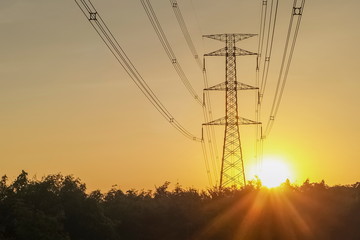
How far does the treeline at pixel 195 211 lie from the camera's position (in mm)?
68750

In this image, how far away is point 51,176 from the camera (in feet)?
234

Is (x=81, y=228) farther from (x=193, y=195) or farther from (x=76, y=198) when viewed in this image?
(x=193, y=195)

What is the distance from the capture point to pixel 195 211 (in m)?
79.8

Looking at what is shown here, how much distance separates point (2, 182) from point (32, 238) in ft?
29.7

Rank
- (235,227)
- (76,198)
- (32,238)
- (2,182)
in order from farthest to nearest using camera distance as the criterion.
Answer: (235,227) < (76,198) < (2,182) < (32,238)

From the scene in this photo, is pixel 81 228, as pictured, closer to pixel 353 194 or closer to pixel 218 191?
pixel 218 191

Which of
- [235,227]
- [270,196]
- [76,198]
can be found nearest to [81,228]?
[76,198]

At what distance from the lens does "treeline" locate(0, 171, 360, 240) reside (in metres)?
68.8

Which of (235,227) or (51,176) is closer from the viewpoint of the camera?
(51,176)

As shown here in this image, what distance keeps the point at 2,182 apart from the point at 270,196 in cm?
2880

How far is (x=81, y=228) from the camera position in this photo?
69.3 meters

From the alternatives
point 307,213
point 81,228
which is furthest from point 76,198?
point 307,213

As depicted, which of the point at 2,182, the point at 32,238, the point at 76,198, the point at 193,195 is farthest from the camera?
the point at 193,195

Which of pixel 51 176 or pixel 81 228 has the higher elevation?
pixel 51 176
